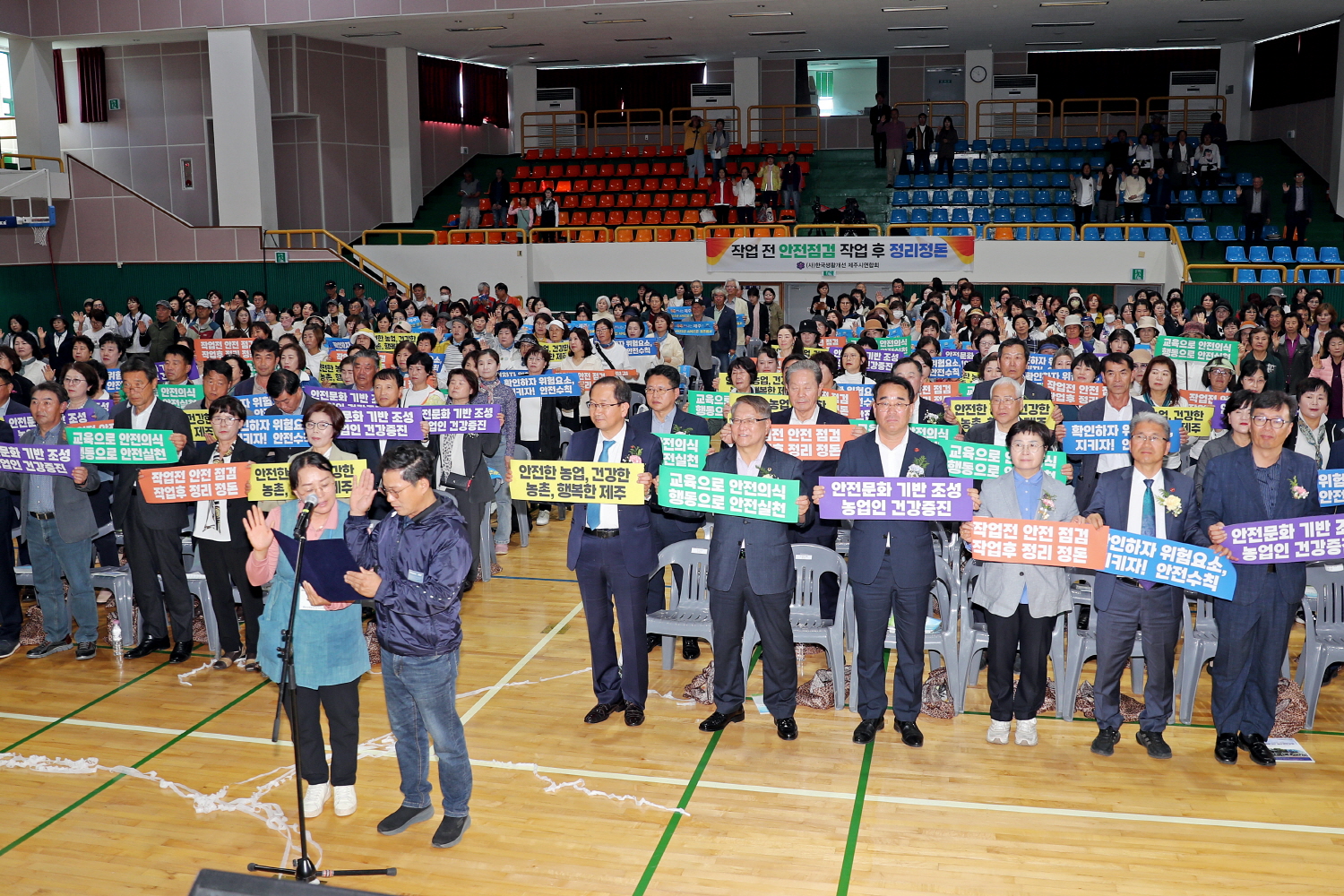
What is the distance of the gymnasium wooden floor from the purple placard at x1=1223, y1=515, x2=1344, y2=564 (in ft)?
3.71

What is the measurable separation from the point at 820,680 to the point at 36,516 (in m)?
5.12

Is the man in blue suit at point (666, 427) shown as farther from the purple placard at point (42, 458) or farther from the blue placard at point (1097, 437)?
the purple placard at point (42, 458)

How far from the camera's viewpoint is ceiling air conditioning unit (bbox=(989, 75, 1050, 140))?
2766 centimetres

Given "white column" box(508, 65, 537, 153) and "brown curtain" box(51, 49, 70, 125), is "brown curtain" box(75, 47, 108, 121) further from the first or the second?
"white column" box(508, 65, 537, 153)

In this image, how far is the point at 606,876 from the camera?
4.41m

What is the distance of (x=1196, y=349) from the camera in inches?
411

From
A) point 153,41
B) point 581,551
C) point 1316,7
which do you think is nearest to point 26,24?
point 153,41

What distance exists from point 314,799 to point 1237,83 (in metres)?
29.3

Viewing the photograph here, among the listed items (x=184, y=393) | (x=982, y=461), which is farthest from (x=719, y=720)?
(x=184, y=393)

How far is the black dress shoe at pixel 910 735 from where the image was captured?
552 centimetres

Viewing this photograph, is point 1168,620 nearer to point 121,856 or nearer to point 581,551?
point 581,551

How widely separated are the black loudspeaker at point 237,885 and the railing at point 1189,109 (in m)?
28.5

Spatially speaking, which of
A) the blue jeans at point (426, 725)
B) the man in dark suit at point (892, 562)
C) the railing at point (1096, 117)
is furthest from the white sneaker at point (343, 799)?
the railing at point (1096, 117)

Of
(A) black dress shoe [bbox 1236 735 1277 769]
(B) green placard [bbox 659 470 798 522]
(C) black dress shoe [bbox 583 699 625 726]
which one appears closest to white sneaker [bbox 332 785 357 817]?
(C) black dress shoe [bbox 583 699 625 726]
